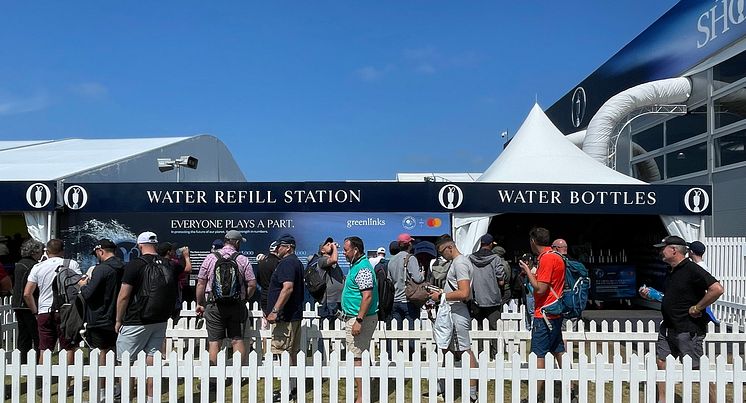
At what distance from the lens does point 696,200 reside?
1003cm

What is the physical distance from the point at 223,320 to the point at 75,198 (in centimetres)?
535

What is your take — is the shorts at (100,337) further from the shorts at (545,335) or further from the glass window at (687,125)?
the glass window at (687,125)

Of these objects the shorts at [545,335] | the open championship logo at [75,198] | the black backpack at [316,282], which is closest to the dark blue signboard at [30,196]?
the open championship logo at [75,198]

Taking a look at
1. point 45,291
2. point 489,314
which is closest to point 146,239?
point 45,291

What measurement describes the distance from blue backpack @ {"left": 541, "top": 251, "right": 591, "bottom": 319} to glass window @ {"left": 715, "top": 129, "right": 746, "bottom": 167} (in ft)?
31.4

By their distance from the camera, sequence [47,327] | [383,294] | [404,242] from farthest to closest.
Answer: [404,242], [383,294], [47,327]

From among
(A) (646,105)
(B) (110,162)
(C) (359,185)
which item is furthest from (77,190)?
(A) (646,105)

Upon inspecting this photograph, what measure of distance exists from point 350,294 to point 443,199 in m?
4.73

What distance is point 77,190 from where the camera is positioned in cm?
1005

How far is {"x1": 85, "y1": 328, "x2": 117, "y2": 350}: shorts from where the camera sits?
17.4 feet

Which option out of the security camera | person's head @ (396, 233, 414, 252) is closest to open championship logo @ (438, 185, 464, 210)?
person's head @ (396, 233, 414, 252)

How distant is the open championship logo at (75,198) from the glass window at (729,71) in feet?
43.1

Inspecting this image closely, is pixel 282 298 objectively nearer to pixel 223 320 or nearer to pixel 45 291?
pixel 223 320

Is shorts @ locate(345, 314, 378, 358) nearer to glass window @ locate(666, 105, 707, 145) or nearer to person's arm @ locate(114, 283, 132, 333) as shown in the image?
person's arm @ locate(114, 283, 132, 333)
